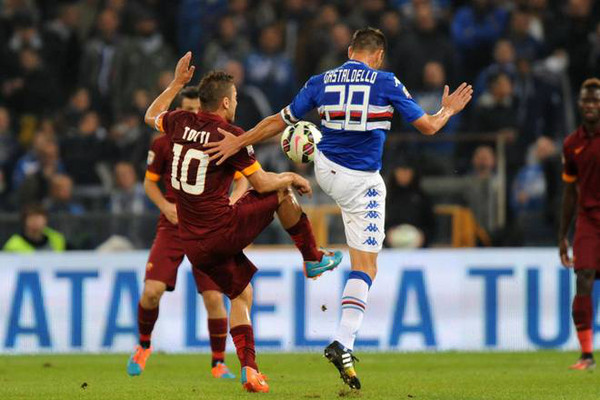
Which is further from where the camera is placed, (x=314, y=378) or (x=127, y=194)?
(x=127, y=194)

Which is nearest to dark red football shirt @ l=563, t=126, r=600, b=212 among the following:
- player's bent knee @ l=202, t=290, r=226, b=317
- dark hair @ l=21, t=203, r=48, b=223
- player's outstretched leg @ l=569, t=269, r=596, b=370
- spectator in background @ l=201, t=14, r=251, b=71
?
player's outstretched leg @ l=569, t=269, r=596, b=370

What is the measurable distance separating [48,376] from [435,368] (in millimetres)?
3474

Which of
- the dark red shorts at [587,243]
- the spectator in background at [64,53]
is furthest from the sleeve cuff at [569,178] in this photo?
the spectator in background at [64,53]

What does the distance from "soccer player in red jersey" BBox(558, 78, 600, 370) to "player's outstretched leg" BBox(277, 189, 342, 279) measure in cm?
316

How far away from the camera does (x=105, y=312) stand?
14.9 m

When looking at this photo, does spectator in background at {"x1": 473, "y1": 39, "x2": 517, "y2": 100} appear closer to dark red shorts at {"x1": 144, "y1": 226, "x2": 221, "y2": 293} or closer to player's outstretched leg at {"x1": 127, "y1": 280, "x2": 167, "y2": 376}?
dark red shorts at {"x1": 144, "y1": 226, "x2": 221, "y2": 293}

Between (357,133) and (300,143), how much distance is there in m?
0.42

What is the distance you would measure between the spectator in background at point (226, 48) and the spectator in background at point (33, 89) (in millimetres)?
2317

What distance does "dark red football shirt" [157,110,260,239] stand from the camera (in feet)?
31.3

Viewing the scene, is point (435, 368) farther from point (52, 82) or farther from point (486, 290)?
point (52, 82)

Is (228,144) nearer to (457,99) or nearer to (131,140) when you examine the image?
(457,99)

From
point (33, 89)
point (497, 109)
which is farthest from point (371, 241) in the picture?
point (33, 89)

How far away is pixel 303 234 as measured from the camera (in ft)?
32.4

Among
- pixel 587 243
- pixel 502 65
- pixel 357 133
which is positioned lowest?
pixel 587 243
